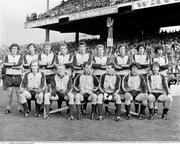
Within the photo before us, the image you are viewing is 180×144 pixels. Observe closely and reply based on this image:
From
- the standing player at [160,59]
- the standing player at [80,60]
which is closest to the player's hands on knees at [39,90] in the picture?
the standing player at [80,60]

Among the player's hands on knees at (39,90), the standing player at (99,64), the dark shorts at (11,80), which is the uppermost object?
the standing player at (99,64)

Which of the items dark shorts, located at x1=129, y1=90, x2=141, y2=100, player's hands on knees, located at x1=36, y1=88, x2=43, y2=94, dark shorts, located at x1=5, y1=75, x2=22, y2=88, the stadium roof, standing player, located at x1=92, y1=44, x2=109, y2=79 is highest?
the stadium roof

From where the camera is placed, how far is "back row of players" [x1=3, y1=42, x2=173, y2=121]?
5.39 metres

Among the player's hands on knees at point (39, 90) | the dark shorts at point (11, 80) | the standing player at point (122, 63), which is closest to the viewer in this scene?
the player's hands on knees at point (39, 90)

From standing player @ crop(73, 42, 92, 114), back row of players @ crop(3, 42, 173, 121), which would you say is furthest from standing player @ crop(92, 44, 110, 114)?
standing player @ crop(73, 42, 92, 114)

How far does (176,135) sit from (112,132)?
3.23ft

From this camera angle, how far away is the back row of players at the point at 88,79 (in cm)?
539

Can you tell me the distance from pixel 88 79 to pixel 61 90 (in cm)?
59

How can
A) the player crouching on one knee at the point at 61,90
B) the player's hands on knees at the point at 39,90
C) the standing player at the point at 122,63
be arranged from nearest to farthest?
the player crouching on one knee at the point at 61,90, the player's hands on knees at the point at 39,90, the standing player at the point at 122,63

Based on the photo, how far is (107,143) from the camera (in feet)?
12.0

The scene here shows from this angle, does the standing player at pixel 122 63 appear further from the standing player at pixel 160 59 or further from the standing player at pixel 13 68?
the standing player at pixel 13 68

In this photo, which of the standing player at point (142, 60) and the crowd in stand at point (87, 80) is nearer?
the crowd in stand at point (87, 80)

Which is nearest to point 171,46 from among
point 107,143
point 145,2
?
point 145,2

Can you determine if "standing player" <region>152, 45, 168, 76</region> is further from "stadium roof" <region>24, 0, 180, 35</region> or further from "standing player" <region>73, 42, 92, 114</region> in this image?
"stadium roof" <region>24, 0, 180, 35</region>
